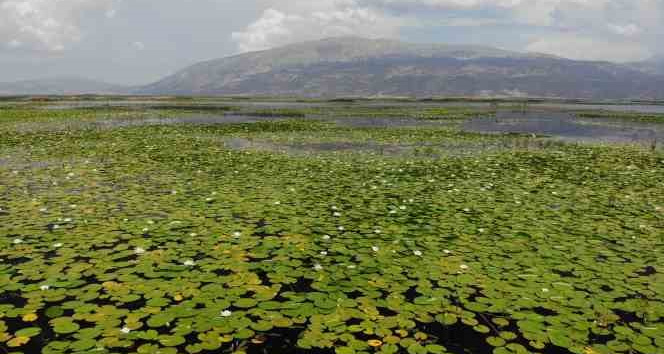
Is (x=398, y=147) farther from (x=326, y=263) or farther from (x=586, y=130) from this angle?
(x=586, y=130)

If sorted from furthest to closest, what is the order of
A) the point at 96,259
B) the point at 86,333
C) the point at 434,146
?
1. the point at 434,146
2. the point at 96,259
3. the point at 86,333

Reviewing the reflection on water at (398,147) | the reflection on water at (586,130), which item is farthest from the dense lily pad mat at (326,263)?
the reflection on water at (586,130)

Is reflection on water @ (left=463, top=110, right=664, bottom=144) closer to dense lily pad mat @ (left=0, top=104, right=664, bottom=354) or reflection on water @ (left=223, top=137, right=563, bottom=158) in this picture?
reflection on water @ (left=223, top=137, right=563, bottom=158)

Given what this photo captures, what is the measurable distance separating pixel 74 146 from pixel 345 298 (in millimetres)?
24767

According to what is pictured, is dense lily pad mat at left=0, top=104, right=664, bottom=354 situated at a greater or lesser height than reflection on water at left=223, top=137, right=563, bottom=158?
lesser

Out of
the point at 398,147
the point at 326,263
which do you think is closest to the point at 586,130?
the point at 398,147

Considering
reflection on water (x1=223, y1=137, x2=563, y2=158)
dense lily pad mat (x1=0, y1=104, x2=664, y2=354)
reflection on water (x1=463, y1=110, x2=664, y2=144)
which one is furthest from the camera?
reflection on water (x1=463, y1=110, x2=664, y2=144)

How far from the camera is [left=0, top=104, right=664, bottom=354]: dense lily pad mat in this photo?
6660 mm

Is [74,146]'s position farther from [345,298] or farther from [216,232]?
[345,298]

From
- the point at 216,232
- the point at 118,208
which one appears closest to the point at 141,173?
the point at 118,208

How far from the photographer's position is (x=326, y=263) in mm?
9430

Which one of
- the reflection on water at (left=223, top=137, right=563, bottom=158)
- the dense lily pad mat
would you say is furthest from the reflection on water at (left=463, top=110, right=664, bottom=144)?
the dense lily pad mat

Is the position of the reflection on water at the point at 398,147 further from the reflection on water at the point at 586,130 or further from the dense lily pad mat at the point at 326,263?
the reflection on water at the point at 586,130

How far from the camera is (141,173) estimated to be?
18703 millimetres
